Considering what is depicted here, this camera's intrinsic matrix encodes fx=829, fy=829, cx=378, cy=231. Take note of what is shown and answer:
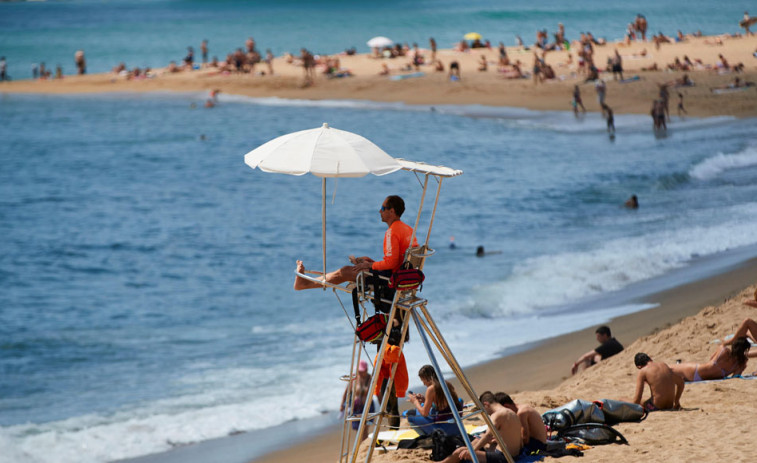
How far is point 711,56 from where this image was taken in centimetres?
4134

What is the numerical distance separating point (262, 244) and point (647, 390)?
15.2 m

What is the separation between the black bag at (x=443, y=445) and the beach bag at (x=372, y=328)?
206cm

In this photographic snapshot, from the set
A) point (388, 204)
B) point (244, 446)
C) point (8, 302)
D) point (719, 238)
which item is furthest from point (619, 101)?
point (388, 204)

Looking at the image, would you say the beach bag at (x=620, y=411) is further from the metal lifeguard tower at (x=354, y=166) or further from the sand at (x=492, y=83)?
the sand at (x=492, y=83)

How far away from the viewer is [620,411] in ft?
28.1

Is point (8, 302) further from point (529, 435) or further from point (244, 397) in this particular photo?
point (529, 435)

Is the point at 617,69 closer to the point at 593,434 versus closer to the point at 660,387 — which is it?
the point at 660,387

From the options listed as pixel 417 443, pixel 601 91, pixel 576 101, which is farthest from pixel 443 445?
pixel 576 101

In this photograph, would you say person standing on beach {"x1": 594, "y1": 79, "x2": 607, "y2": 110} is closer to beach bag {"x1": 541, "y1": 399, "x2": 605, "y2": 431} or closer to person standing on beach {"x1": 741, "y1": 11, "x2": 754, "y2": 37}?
person standing on beach {"x1": 741, "y1": 11, "x2": 754, "y2": 37}

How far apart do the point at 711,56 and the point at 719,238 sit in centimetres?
2549

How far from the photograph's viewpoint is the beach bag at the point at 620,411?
28.0ft

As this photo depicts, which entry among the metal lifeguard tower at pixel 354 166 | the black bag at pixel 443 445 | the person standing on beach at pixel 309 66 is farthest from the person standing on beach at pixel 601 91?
the metal lifeguard tower at pixel 354 166

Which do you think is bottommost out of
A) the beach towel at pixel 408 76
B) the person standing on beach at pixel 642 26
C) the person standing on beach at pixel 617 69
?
the beach towel at pixel 408 76

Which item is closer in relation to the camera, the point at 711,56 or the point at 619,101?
the point at 619,101
